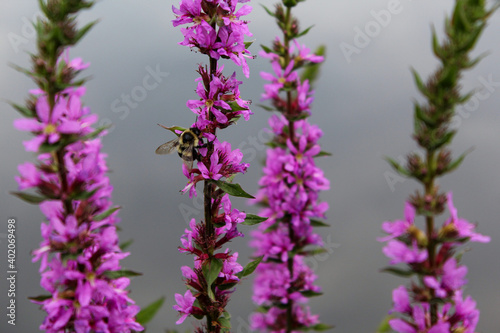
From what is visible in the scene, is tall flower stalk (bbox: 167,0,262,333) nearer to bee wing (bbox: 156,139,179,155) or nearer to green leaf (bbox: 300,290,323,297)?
bee wing (bbox: 156,139,179,155)

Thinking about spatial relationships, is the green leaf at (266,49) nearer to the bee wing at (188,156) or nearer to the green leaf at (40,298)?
the bee wing at (188,156)

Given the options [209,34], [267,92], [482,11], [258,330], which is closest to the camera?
[482,11]

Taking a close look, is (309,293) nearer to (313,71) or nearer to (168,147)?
(168,147)

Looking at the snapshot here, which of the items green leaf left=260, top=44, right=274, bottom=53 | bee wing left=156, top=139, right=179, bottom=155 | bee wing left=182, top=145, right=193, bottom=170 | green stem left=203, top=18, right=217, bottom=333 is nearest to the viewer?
green stem left=203, top=18, right=217, bottom=333

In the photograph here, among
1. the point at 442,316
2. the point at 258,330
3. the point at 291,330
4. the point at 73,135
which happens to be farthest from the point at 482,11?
the point at 258,330

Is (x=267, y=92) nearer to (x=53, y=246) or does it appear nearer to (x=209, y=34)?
(x=209, y=34)

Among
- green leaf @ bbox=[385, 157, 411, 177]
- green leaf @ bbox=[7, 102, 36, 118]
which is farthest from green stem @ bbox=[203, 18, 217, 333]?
green leaf @ bbox=[385, 157, 411, 177]
